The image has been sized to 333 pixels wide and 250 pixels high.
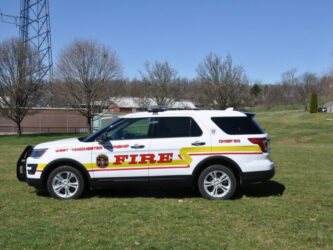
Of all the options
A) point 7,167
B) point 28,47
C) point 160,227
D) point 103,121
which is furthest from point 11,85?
point 160,227

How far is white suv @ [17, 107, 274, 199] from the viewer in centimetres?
622

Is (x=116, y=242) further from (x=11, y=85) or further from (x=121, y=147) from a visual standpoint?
(x=11, y=85)

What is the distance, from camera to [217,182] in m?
6.26

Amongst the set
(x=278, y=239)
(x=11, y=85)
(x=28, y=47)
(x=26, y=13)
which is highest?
(x=26, y=13)

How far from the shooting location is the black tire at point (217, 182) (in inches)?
245

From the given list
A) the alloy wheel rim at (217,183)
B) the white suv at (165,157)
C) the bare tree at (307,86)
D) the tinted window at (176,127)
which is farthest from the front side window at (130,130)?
the bare tree at (307,86)

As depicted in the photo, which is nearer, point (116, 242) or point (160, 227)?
point (116, 242)

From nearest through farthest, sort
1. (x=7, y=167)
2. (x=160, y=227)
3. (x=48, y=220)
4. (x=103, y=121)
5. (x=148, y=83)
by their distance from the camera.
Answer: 1. (x=160, y=227)
2. (x=48, y=220)
3. (x=7, y=167)
4. (x=148, y=83)
5. (x=103, y=121)

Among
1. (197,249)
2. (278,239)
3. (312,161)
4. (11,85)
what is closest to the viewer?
(197,249)

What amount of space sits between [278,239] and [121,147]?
3353 mm

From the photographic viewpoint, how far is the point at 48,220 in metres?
5.13

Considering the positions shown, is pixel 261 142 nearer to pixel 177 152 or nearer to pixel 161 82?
pixel 177 152

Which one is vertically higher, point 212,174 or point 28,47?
point 28,47

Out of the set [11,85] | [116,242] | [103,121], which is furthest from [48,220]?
[103,121]
